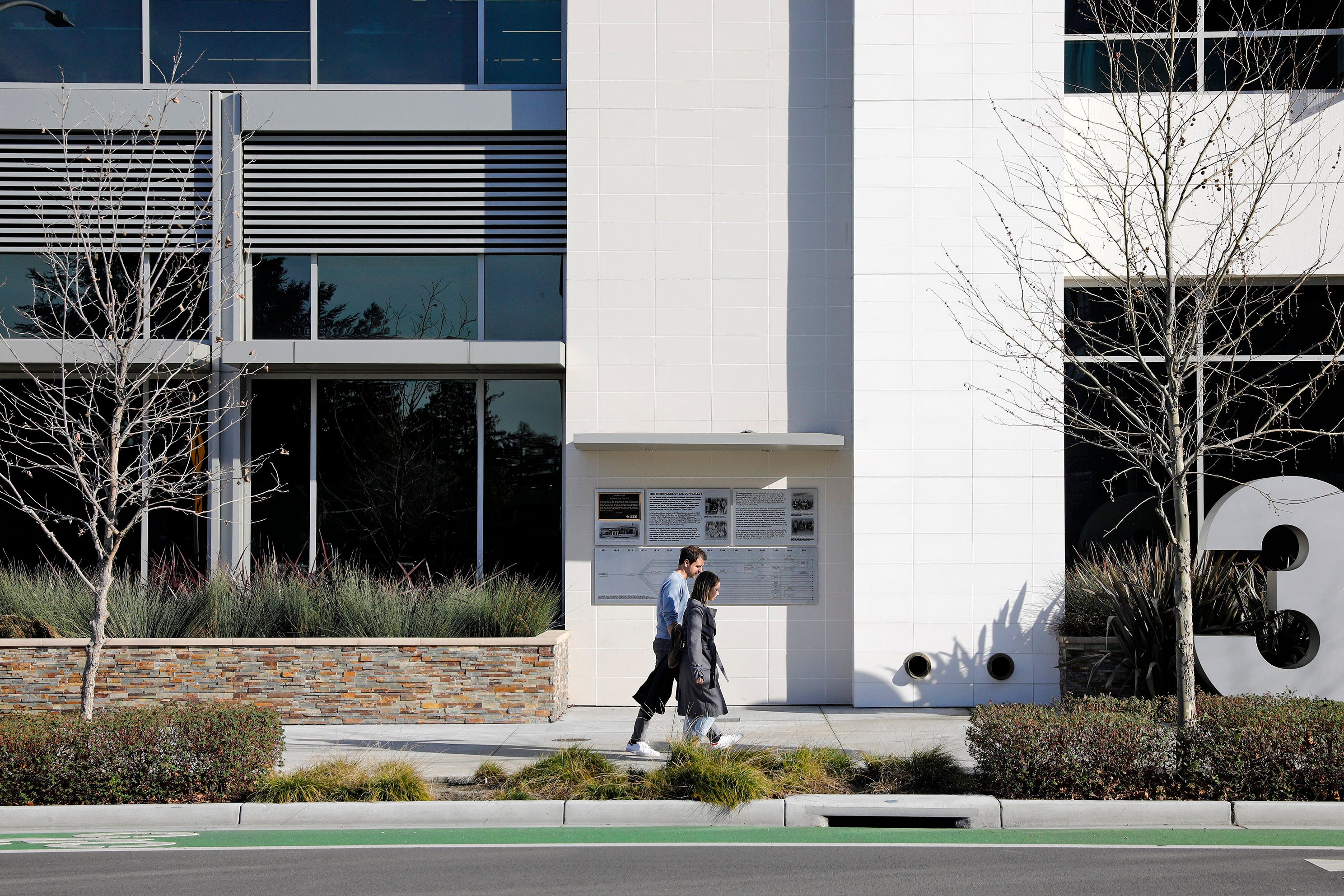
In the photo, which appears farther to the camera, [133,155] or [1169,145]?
[133,155]

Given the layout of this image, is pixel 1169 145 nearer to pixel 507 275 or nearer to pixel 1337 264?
pixel 1337 264

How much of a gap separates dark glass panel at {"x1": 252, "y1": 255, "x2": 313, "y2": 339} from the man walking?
21.2ft

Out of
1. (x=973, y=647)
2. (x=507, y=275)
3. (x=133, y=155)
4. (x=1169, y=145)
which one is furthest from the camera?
(x=507, y=275)

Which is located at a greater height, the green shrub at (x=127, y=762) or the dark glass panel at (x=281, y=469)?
the dark glass panel at (x=281, y=469)

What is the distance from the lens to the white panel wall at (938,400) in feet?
41.9

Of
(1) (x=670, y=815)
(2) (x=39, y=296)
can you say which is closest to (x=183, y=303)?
(2) (x=39, y=296)

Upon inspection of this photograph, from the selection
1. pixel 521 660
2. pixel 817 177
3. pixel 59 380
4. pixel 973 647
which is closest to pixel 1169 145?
pixel 817 177

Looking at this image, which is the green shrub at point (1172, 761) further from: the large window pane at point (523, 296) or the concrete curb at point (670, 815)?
the large window pane at point (523, 296)

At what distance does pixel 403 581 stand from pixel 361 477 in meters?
1.69

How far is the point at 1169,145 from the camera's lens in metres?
9.08

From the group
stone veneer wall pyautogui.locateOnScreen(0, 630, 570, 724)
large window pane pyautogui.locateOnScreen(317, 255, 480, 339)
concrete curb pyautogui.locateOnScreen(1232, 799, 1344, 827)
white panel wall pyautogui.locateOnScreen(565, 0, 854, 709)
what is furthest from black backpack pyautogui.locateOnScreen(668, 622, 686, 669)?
large window pane pyautogui.locateOnScreen(317, 255, 480, 339)

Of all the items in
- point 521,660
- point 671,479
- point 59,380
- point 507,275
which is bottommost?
point 521,660

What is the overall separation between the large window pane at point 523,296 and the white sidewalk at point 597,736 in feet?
15.3

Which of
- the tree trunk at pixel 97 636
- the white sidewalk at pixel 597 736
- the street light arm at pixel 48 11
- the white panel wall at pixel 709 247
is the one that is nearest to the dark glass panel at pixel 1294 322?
the white panel wall at pixel 709 247
